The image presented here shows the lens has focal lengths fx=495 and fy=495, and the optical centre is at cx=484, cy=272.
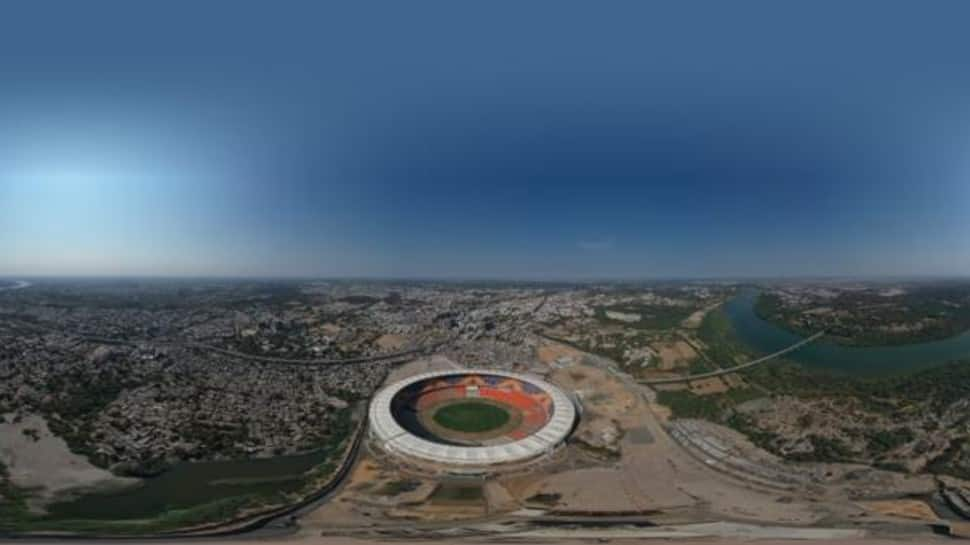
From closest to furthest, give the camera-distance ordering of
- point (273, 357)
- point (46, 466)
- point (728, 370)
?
point (46, 466) → point (728, 370) → point (273, 357)

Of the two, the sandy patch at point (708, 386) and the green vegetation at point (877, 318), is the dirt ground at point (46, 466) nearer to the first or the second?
the sandy patch at point (708, 386)

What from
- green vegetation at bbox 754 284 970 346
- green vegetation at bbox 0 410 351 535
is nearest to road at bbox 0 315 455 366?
green vegetation at bbox 0 410 351 535

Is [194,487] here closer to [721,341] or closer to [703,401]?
[703,401]

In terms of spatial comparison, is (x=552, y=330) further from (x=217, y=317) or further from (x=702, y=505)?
(x=217, y=317)

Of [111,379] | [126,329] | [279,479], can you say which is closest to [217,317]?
[126,329]

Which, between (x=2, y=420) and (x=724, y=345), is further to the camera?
(x=724, y=345)

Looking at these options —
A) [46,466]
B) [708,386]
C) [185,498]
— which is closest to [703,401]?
[708,386]
